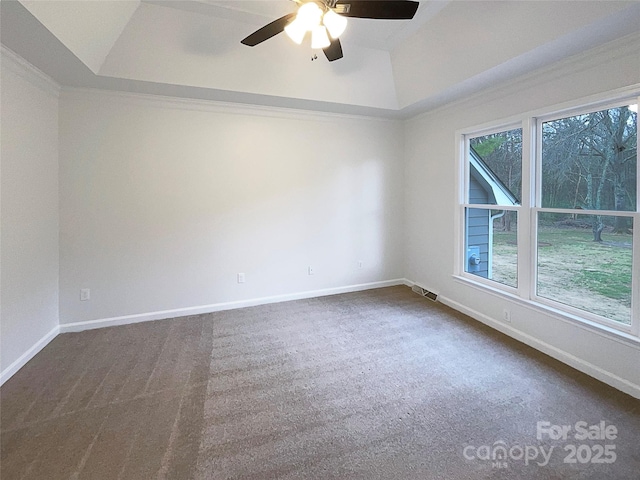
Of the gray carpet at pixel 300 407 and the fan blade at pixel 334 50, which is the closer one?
the gray carpet at pixel 300 407

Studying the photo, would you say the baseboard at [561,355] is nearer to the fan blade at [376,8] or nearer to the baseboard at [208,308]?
the baseboard at [208,308]

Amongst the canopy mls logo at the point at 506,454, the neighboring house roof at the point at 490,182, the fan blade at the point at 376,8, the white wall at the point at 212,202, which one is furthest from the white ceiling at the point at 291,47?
the canopy mls logo at the point at 506,454

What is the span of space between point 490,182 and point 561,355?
1.94 m

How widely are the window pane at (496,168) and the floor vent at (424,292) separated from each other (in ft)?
4.49

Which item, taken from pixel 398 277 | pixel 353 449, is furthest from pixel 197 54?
pixel 398 277

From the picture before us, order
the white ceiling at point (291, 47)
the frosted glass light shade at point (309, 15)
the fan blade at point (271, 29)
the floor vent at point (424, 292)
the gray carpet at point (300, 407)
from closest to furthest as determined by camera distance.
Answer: the gray carpet at point (300, 407) → the frosted glass light shade at point (309, 15) → the fan blade at point (271, 29) → the white ceiling at point (291, 47) → the floor vent at point (424, 292)

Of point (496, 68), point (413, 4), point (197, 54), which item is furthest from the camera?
point (197, 54)

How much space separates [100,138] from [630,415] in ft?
16.7

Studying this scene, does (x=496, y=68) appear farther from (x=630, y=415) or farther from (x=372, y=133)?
(x=630, y=415)

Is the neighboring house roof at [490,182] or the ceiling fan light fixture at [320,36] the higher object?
the ceiling fan light fixture at [320,36]

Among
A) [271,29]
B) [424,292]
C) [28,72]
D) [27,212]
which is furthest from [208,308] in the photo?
[271,29]

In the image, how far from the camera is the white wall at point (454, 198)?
2395 millimetres

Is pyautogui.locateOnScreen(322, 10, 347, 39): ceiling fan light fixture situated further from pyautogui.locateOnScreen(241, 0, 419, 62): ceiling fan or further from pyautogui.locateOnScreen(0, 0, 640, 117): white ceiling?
pyautogui.locateOnScreen(0, 0, 640, 117): white ceiling

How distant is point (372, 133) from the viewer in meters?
4.78
